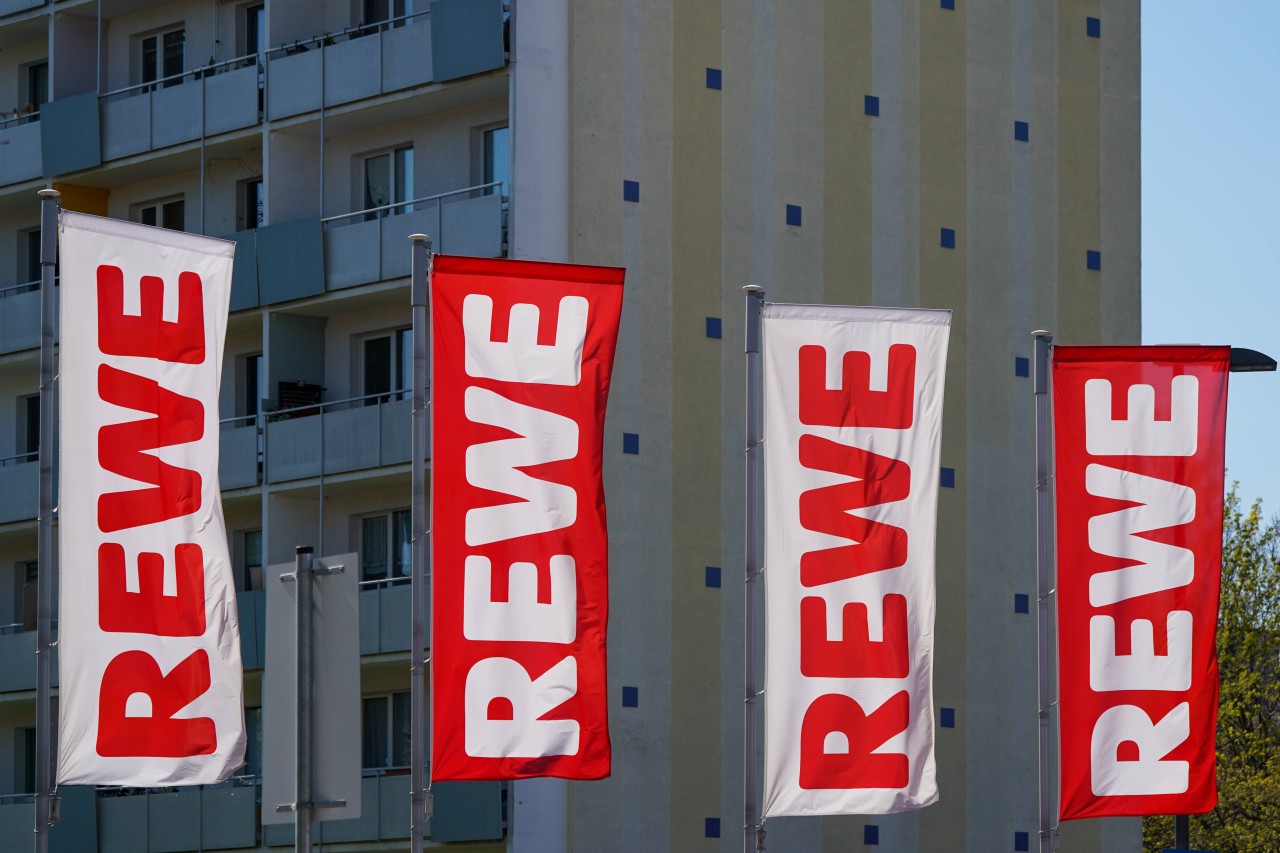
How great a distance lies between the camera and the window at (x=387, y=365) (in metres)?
45.6

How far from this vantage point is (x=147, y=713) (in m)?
25.1

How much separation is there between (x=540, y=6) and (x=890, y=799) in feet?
68.3

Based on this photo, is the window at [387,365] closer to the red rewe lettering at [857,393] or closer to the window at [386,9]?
the window at [386,9]

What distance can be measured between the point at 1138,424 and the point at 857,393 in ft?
10.7

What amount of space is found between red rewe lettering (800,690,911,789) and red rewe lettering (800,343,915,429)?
2.82 m

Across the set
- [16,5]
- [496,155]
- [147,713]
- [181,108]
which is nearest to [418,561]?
[147,713]

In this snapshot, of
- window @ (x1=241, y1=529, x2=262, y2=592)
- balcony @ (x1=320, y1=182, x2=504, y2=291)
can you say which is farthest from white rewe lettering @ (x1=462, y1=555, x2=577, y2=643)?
window @ (x1=241, y1=529, x2=262, y2=592)

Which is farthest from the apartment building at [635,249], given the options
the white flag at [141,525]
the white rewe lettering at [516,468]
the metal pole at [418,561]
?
the white rewe lettering at [516,468]

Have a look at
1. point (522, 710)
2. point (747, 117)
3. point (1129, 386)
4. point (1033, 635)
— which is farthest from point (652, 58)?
point (522, 710)

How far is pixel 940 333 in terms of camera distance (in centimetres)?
2720

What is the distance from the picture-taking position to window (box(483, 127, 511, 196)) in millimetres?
44812

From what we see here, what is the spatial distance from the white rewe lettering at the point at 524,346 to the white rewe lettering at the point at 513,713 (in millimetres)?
2762

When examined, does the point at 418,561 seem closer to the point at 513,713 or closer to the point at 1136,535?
the point at 513,713

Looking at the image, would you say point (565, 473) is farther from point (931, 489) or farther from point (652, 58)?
point (652, 58)
